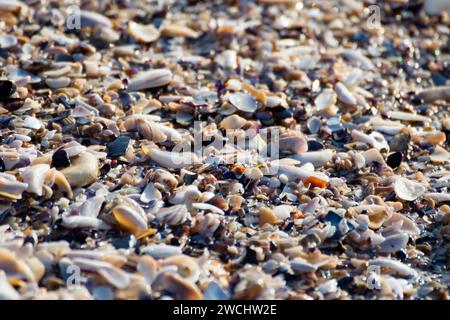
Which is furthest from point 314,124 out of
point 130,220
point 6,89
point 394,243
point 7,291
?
point 7,291

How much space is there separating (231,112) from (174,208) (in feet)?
2.37

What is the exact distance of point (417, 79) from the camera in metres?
3.37

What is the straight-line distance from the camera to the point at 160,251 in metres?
2.00

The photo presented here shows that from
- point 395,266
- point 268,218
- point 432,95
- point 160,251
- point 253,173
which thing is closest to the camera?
point 160,251

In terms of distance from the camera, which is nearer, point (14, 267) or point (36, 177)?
point (14, 267)

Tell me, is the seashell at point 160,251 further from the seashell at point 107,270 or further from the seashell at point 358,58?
the seashell at point 358,58

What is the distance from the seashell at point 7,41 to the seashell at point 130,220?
1.24 m

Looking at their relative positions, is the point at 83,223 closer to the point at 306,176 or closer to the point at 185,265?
the point at 185,265

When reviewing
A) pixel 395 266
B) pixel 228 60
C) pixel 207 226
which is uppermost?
pixel 228 60

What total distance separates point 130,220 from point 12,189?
36 centimetres

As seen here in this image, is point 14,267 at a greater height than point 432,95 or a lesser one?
lesser

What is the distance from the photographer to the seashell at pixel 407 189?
243 centimetres

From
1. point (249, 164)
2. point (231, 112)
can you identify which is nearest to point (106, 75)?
point (231, 112)

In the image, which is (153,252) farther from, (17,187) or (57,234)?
(17,187)
